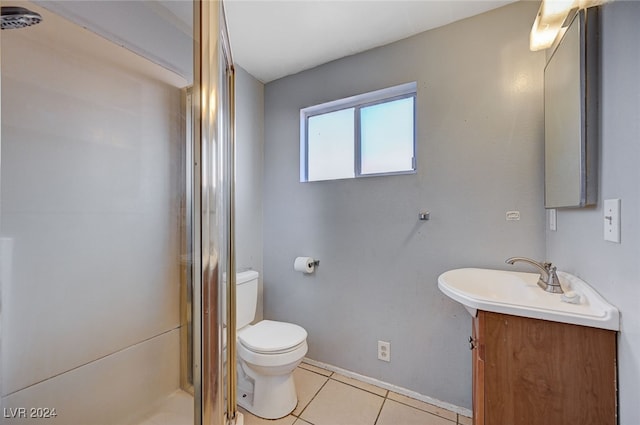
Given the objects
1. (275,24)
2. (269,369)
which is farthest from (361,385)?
(275,24)

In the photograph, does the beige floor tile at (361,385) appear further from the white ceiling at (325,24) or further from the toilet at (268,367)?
the white ceiling at (325,24)

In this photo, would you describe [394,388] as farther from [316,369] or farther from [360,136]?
[360,136]

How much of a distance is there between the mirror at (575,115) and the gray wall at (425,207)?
18cm

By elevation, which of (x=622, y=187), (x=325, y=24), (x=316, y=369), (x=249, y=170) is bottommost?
(x=316, y=369)

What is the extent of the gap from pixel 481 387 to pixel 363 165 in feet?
4.48

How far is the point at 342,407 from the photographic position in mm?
1487

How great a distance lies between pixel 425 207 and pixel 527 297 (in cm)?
66

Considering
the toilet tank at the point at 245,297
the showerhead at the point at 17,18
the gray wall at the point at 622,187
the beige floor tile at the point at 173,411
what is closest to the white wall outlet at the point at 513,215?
the gray wall at the point at 622,187

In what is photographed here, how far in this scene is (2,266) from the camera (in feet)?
2.86

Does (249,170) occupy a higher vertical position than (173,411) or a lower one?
higher

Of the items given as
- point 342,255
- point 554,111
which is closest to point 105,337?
point 342,255

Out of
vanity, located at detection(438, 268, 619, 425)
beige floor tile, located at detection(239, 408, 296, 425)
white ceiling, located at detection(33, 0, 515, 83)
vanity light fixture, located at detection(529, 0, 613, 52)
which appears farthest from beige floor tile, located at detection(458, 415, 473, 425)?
white ceiling, located at detection(33, 0, 515, 83)

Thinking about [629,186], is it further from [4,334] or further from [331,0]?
[4,334]

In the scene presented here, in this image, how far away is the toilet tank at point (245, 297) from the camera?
1.65m
